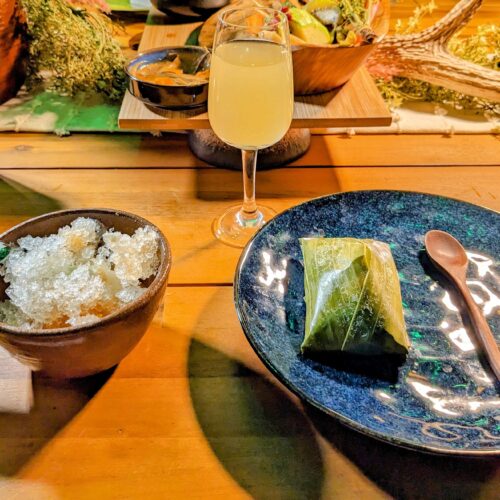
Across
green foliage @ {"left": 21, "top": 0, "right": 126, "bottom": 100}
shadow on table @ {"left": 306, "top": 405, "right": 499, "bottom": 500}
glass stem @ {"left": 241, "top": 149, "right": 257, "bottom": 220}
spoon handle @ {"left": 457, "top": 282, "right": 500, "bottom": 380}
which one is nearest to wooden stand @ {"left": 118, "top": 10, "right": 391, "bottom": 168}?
glass stem @ {"left": 241, "top": 149, "right": 257, "bottom": 220}

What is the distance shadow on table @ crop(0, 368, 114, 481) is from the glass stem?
327 millimetres

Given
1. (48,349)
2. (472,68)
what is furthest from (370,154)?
(48,349)

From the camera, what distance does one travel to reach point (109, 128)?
986mm

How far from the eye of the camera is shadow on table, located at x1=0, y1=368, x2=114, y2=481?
47cm

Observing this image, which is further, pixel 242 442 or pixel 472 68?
pixel 472 68

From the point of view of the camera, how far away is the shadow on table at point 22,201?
0.79 metres

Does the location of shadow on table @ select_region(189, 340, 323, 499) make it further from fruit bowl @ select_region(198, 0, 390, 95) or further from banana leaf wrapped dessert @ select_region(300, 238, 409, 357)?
fruit bowl @ select_region(198, 0, 390, 95)

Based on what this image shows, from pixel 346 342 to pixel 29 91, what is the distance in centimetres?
93

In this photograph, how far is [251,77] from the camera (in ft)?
2.16

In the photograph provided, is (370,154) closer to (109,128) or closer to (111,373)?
(109,128)

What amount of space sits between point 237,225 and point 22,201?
0.34 meters

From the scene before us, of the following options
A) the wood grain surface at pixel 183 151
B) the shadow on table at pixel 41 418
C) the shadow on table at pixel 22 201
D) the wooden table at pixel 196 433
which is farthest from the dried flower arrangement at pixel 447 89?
the shadow on table at pixel 41 418

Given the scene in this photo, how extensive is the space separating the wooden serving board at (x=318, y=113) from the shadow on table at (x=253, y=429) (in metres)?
0.39

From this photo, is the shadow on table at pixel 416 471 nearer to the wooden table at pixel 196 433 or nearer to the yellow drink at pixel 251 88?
the wooden table at pixel 196 433
